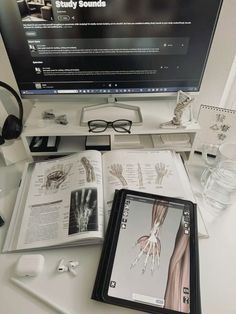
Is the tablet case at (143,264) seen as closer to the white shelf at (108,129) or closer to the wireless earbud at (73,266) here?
the wireless earbud at (73,266)

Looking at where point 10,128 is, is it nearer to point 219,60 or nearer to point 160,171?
point 160,171

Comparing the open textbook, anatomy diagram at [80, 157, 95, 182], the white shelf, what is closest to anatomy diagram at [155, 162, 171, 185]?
the open textbook

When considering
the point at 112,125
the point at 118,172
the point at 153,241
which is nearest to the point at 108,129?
the point at 112,125

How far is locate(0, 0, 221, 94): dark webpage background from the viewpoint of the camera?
720 millimetres

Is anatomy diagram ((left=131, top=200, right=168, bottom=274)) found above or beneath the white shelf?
beneath

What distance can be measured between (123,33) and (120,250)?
0.63 metres

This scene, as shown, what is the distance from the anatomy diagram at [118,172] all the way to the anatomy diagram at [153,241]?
13cm

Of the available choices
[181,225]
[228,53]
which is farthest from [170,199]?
[228,53]

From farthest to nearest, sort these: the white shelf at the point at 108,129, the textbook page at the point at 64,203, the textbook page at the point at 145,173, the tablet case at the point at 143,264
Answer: the white shelf at the point at 108,129
the textbook page at the point at 145,173
the textbook page at the point at 64,203
the tablet case at the point at 143,264

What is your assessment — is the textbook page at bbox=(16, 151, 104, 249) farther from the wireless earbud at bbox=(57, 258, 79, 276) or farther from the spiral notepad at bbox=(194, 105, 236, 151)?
the spiral notepad at bbox=(194, 105, 236, 151)

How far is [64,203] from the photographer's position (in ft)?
2.37

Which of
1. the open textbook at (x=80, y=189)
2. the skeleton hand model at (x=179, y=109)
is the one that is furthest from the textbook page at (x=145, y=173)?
the skeleton hand model at (x=179, y=109)

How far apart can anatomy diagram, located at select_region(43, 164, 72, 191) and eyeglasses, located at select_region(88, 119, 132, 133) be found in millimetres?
164

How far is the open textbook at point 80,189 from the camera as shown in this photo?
66cm
